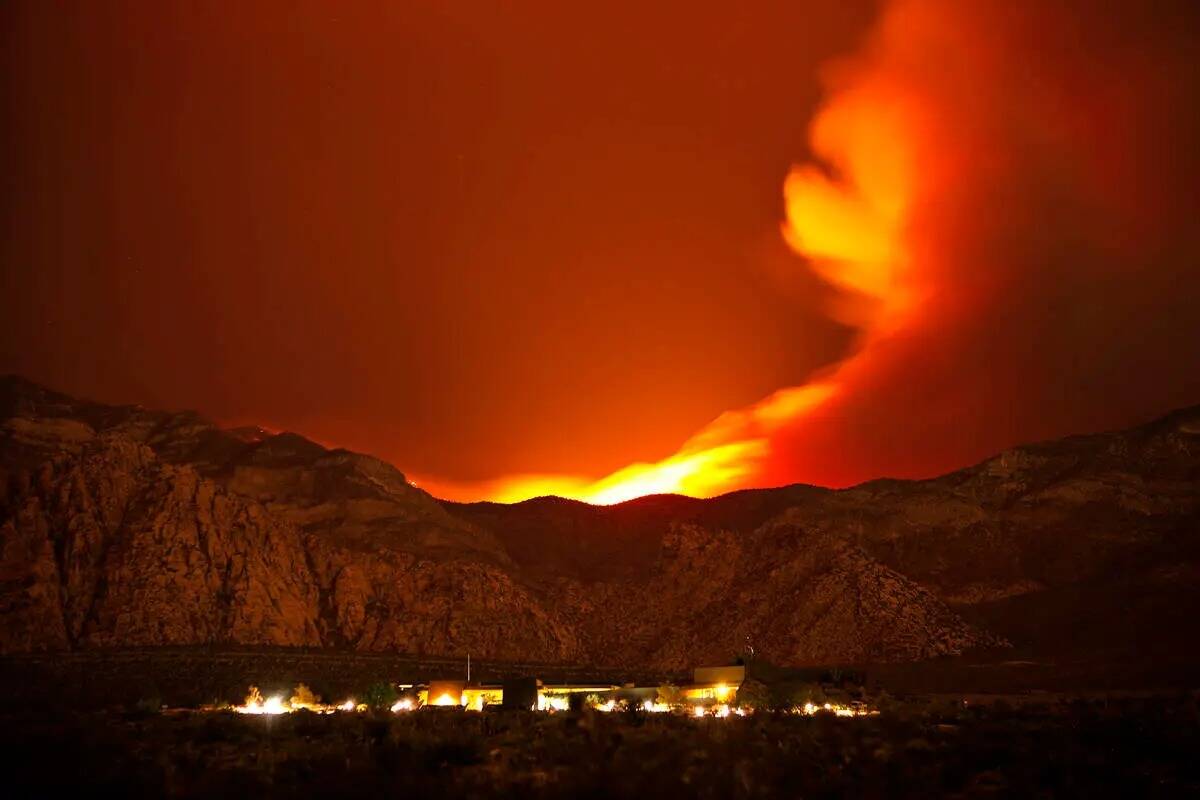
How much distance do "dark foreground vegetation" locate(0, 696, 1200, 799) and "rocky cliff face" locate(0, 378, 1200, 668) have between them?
5418 centimetres

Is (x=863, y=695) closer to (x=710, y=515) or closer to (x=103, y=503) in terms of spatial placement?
(x=103, y=503)

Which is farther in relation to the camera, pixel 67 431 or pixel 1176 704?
pixel 67 431

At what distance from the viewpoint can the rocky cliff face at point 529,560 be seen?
92062 millimetres

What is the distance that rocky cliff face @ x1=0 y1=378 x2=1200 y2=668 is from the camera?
302 ft

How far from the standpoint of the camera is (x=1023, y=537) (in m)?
122

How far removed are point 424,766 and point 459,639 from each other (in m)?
81.7

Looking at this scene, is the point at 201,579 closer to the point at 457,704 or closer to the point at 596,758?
the point at 457,704

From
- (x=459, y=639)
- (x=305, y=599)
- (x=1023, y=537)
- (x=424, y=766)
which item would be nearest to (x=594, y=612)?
(x=459, y=639)

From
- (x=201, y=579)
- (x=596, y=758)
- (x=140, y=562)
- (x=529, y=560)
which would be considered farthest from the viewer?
(x=529, y=560)

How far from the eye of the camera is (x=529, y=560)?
488 feet

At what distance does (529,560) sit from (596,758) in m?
123

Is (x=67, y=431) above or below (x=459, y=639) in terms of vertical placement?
above

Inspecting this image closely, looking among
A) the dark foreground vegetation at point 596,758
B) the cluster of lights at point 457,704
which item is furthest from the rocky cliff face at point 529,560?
the dark foreground vegetation at point 596,758

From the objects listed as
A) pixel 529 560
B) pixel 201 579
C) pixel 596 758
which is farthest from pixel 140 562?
pixel 596 758
